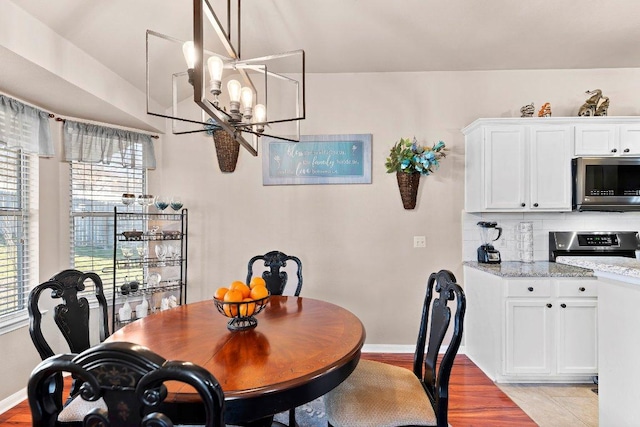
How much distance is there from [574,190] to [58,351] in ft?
15.7

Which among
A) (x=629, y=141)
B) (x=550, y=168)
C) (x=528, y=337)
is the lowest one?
(x=528, y=337)

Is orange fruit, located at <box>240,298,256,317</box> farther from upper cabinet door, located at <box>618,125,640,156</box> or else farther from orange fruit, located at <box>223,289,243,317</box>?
upper cabinet door, located at <box>618,125,640,156</box>

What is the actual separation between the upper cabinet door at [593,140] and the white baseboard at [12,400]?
493 cm

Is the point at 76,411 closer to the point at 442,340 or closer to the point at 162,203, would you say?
the point at 442,340

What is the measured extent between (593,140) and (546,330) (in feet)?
5.68

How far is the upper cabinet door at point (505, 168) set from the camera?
2969mm

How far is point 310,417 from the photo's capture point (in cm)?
229

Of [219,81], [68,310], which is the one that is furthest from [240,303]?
[219,81]

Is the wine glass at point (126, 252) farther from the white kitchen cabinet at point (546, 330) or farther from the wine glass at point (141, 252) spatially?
the white kitchen cabinet at point (546, 330)

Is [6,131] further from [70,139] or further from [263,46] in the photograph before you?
[263,46]

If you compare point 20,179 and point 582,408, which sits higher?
point 20,179

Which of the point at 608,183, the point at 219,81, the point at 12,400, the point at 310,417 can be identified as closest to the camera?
the point at 219,81

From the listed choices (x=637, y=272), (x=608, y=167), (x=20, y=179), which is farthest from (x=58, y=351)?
(x=608, y=167)

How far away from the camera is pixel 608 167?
293 centimetres
